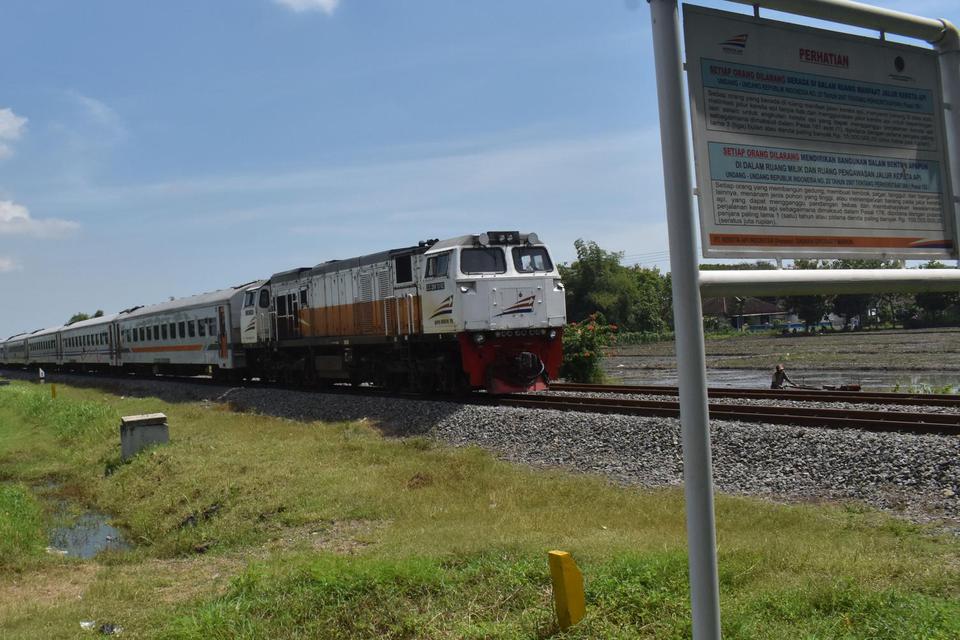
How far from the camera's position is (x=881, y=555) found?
623 centimetres

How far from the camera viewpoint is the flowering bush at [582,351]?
1001 inches

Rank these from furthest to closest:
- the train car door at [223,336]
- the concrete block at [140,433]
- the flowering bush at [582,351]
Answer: the train car door at [223,336], the flowering bush at [582,351], the concrete block at [140,433]

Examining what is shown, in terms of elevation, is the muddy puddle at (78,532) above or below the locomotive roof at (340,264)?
below

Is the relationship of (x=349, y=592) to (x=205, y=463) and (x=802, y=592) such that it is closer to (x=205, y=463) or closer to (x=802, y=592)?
(x=802, y=592)

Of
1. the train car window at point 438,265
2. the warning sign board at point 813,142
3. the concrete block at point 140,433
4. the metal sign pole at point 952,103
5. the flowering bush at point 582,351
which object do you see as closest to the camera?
the warning sign board at point 813,142

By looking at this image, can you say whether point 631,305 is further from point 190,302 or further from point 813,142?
point 813,142

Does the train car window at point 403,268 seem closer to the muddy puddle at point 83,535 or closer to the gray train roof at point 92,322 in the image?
the muddy puddle at point 83,535

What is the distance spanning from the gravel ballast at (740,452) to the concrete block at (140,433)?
173 inches

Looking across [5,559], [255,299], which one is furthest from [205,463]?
[255,299]

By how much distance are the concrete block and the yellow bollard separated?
13000mm

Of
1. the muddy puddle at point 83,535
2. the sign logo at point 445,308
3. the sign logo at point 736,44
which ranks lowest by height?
the muddy puddle at point 83,535

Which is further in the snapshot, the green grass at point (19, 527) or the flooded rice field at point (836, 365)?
the flooded rice field at point (836, 365)

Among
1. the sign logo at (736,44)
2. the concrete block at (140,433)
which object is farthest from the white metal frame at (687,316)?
the concrete block at (140,433)

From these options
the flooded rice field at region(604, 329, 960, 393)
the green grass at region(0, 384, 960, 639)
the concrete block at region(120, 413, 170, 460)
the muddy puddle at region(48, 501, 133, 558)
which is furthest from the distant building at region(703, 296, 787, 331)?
the green grass at region(0, 384, 960, 639)
